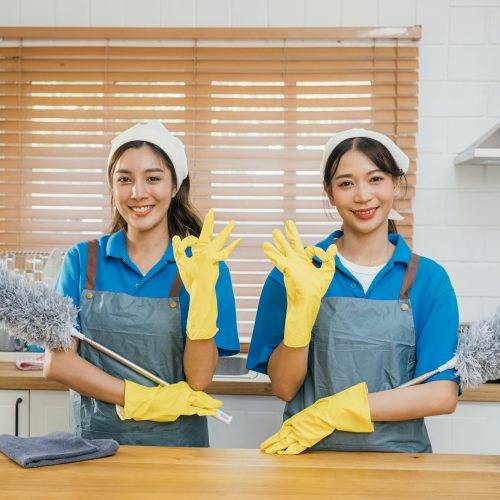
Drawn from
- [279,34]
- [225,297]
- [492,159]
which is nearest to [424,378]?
[225,297]

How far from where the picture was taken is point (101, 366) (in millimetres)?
1537

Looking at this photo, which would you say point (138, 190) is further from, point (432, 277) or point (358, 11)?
point (358, 11)

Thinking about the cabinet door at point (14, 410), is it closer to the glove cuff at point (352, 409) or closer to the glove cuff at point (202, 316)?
the glove cuff at point (202, 316)

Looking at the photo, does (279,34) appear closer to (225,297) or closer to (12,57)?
(12,57)

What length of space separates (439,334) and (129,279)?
0.69 meters

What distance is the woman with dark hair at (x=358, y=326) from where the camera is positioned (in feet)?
4.39

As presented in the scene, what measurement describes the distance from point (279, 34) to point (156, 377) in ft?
4.79

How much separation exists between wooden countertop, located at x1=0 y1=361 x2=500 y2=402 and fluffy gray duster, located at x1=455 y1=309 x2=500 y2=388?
676 mm

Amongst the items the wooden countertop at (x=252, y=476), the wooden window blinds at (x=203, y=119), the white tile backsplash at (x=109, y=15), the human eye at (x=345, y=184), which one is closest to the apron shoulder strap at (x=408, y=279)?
the human eye at (x=345, y=184)

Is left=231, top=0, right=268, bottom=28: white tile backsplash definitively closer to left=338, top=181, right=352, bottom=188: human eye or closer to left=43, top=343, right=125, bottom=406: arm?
left=338, top=181, right=352, bottom=188: human eye

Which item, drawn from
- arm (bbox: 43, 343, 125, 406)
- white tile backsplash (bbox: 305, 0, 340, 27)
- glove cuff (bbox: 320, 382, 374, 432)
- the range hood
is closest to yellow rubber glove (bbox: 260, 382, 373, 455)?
glove cuff (bbox: 320, 382, 374, 432)

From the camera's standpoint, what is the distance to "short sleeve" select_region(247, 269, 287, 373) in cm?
150

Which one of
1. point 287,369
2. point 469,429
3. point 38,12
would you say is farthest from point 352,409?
point 38,12

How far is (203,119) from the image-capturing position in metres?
2.52
